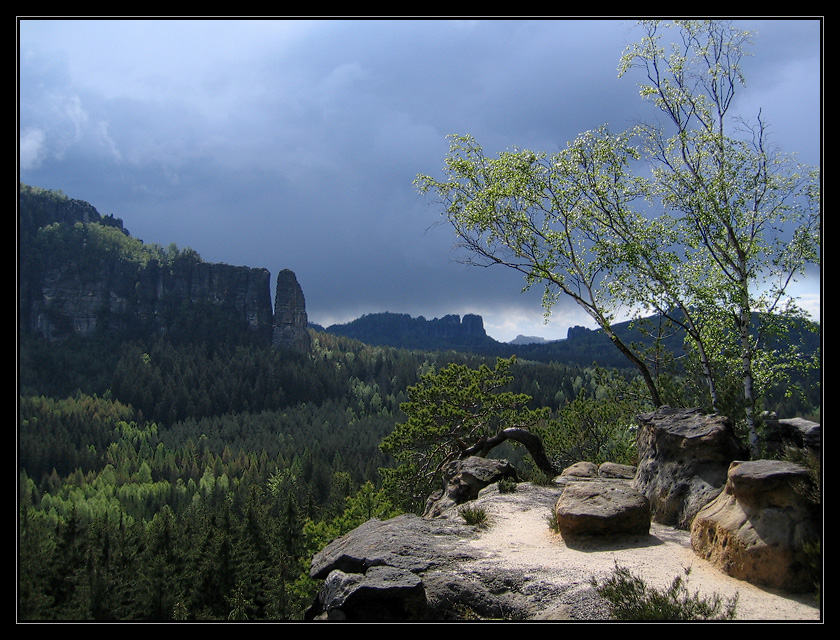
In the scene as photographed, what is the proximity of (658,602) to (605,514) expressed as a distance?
153 inches

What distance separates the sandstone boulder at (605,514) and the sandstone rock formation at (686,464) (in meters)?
1.12

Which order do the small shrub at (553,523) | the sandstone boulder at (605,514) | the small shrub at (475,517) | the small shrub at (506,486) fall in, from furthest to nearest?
1. the small shrub at (506,486)
2. the small shrub at (475,517)
3. the small shrub at (553,523)
4. the sandstone boulder at (605,514)

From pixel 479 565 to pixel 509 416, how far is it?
15.3m

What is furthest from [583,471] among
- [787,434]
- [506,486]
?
[787,434]

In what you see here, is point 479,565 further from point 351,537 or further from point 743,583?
→ point 743,583

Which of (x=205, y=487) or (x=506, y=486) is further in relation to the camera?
(x=205, y=487)

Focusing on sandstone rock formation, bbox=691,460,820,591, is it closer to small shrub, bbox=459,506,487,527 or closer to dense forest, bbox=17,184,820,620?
dense forest, bbox=17,184,820,620

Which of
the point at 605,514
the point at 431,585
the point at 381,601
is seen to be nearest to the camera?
the point at 381,601

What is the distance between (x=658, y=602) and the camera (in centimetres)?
794

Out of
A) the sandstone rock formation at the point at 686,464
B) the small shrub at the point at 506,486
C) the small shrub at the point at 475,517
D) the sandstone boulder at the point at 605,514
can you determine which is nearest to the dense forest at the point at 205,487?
the sandstone rock formation at the point at 686,464

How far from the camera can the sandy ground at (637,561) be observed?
328 inches

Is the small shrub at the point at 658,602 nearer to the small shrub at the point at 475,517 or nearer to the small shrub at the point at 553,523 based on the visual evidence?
the small shrub at the point at 553,523

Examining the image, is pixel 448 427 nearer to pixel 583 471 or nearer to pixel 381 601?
pixel 583 471
